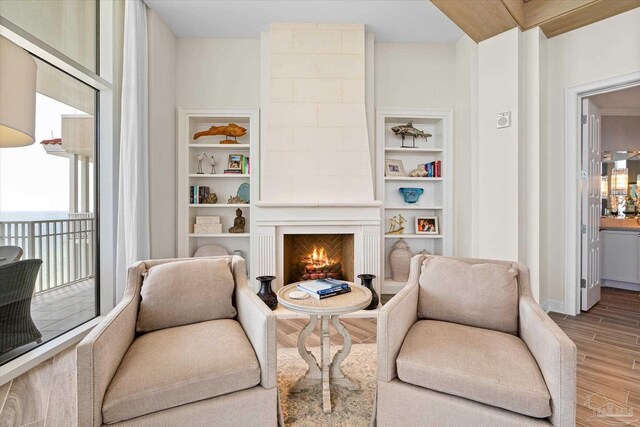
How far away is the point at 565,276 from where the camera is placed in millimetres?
3125

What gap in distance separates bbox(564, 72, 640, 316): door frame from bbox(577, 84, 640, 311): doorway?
0.06 meters

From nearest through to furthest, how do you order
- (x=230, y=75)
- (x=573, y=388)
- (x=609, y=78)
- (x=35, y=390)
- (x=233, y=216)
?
(x=573, y=388) < (x=35, y=390) < (x=609, y=78) < (x=230, y=75) < (x=233, y=216)

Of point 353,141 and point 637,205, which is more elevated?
point 353,141

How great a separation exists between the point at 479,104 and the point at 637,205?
126 inches

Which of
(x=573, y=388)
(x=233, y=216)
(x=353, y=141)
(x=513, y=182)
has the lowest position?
(x=573, y=388)

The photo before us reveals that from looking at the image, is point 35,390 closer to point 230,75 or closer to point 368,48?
point 230,75

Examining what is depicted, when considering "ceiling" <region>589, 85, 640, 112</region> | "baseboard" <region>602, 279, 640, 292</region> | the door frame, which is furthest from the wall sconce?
the door frame

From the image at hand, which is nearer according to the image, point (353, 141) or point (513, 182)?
point (513, 182)

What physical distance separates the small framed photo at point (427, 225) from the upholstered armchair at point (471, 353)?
6.98 ft

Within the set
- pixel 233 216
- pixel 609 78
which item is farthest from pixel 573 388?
pixel 233 216

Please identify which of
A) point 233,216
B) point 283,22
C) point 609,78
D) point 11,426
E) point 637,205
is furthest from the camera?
point 637,205

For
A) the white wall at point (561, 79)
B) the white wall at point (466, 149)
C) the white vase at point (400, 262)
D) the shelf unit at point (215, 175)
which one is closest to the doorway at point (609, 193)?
the white wall at point (561, 79)

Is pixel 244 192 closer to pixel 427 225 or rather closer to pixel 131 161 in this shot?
pixel 131 161

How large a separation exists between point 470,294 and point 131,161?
9.22ft
